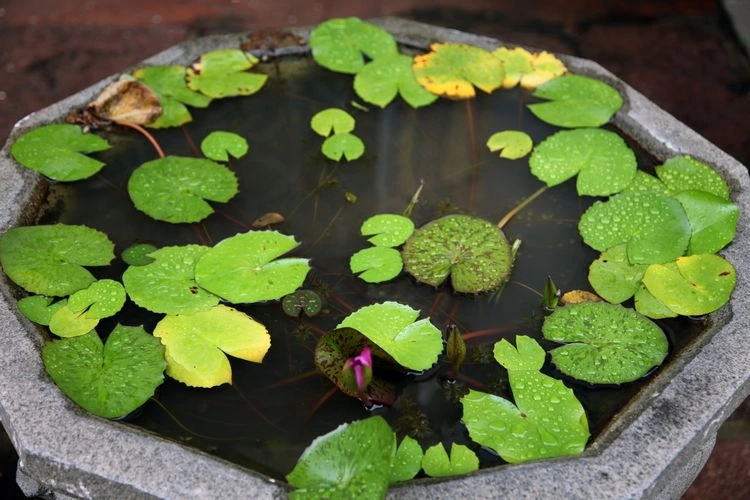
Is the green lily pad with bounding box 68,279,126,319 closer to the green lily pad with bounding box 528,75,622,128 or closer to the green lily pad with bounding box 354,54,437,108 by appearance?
the green lily pad with bounding box 354,54,437,108

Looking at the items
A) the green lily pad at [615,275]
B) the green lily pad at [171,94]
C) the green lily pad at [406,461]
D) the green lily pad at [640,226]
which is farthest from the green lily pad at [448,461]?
the green lily pad at [171,94]

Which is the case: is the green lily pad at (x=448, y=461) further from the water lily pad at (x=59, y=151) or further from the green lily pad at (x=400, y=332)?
the water lily pad at (x=59, y=151)

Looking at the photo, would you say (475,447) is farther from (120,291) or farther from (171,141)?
(171,141)

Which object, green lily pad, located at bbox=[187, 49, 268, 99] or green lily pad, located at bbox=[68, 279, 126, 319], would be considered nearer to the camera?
green lily pad, located at bbox=[68, 279, 126, 319]

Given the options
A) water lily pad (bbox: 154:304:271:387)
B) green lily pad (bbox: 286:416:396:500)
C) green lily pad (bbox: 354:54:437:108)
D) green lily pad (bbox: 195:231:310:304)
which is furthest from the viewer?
green lily pad (bbox: 354:54:437:108)

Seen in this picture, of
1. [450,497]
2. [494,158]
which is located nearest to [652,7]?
[494,158]

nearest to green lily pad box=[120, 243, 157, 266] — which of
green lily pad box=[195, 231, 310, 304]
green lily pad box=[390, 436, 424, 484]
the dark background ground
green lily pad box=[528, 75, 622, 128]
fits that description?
green lily pad box=[195, 231, 310, 304]

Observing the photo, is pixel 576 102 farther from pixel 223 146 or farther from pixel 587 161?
pixel 223 146
